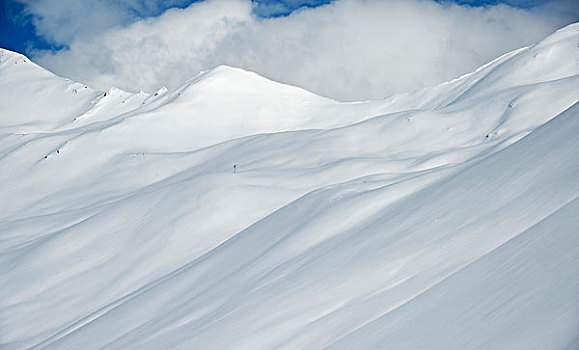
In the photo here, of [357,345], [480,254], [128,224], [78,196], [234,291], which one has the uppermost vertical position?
[480,254]

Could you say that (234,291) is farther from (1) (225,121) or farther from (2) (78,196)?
(1) (225,121)

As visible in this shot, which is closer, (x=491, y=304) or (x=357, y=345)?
(x=491, y=304)

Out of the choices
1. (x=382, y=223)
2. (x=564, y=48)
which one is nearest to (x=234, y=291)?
(x=382, y=223)

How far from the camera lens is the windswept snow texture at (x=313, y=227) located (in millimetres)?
5504

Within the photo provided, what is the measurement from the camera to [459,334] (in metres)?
4.69

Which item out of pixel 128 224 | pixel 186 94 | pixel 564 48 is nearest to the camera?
pixel 128 224

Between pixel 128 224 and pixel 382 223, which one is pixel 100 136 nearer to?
pixel 128 224

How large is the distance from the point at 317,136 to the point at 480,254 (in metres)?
24.1

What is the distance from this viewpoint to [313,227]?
1238 centimetres

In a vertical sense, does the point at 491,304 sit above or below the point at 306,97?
above

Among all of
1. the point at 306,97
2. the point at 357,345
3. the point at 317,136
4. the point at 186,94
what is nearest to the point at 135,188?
the point at 317,136

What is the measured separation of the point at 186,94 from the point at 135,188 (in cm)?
1740

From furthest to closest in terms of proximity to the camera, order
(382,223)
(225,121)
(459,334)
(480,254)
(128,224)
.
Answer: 1. (225,121)
2. (128,224)
3. (382,223)
4. (480,254)
5. (459,334)

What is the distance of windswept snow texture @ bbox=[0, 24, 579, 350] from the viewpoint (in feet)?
18.1
